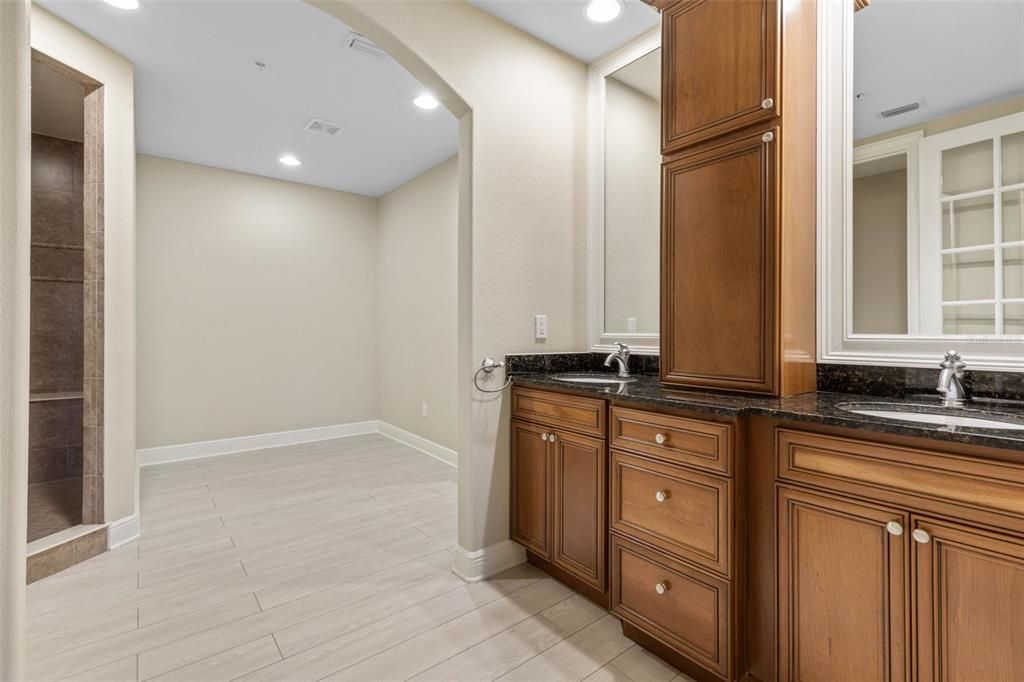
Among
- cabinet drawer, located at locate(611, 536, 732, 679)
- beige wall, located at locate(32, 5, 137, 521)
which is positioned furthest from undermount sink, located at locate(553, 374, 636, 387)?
beige wall, located at locate(32, 5, 137, 521)

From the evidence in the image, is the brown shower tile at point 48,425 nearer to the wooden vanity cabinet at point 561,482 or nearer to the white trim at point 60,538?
the white trim at point 60,538

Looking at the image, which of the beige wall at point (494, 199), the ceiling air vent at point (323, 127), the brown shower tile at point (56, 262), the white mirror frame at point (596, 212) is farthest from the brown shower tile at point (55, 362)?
the white mirror frame at point (596, 212)

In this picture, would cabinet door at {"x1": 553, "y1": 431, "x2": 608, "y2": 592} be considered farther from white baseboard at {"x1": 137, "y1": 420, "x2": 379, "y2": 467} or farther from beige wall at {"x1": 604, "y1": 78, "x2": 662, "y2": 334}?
white baseboard at {"x1": 137, "y1": 420, "x2": 379, "y2": 467}

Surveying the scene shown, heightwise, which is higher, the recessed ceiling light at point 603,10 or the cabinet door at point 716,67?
the recessed ceiling light at point 603,10

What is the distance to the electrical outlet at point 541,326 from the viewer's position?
2.45 metres

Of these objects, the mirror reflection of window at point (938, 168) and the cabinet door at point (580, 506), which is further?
the cabinet door at point (580, 506)

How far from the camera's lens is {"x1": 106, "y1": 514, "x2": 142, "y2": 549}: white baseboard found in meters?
2.53

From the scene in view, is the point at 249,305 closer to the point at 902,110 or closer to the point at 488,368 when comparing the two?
the point at 488,368

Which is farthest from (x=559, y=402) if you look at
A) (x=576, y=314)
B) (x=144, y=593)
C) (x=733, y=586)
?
(x=144, y=593)

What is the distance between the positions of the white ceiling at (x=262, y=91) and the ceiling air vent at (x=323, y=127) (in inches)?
2.2

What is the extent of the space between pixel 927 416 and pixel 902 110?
3.74 ft

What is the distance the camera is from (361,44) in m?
2.49

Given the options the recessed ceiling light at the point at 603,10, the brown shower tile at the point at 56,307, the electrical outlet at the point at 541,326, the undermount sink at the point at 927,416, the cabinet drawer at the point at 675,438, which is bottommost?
the cabinet drawer at the point at 675,438

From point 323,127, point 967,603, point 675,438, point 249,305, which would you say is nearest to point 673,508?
point 675,438
